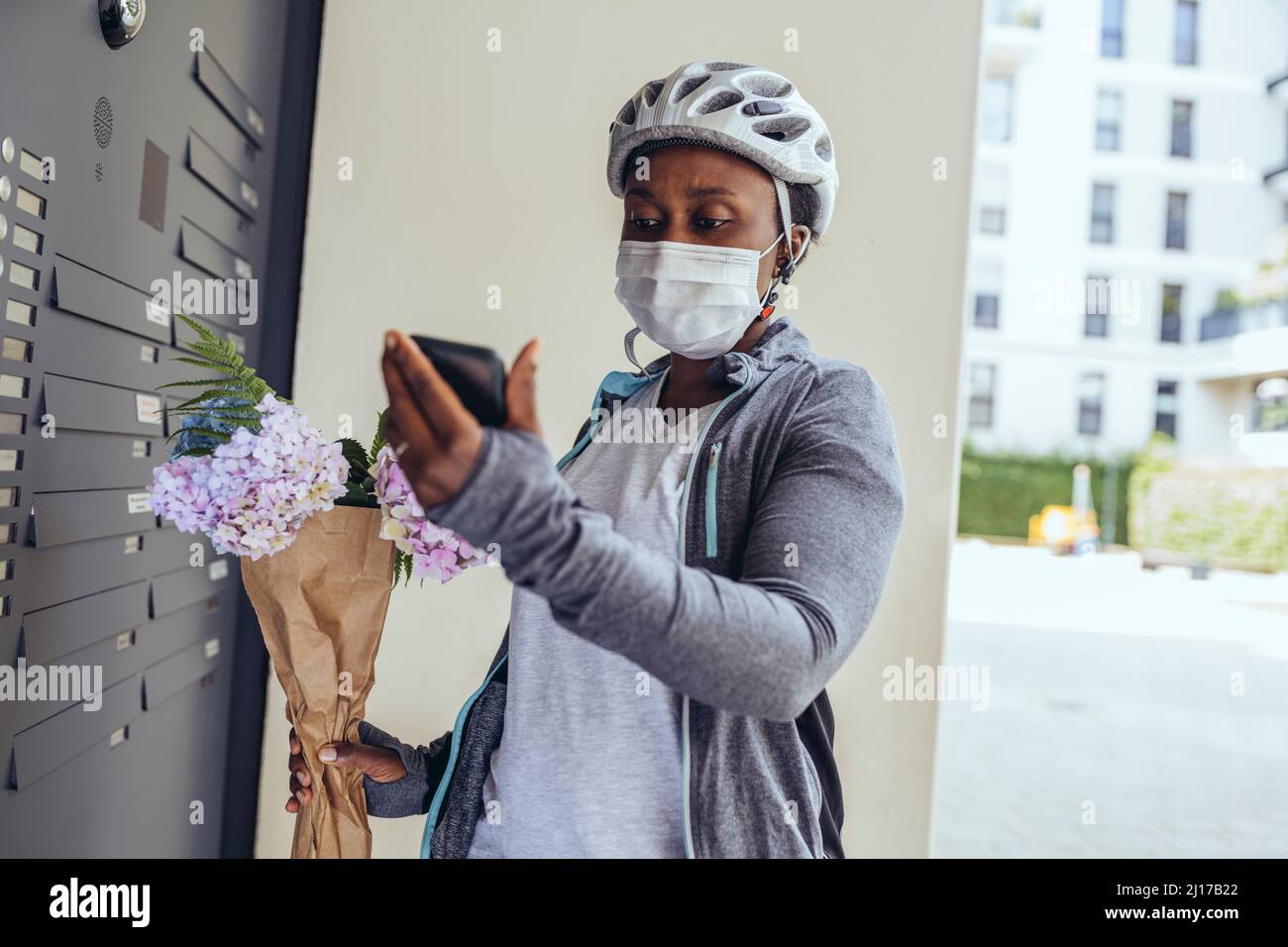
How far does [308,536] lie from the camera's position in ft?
4.10

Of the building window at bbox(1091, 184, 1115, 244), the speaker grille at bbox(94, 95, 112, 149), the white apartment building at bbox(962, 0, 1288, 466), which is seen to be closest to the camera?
the speaker grille at bbox(94, 95, 112, 149)

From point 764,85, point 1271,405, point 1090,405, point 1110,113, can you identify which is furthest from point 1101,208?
point 764,85

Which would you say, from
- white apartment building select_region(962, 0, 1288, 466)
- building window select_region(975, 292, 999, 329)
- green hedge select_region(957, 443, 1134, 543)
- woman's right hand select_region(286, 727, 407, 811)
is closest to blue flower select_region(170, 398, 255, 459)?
woman's right hand select_region(286, 727, 407, 811)

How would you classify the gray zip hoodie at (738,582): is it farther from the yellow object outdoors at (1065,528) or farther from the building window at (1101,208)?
the building window at (1101,208)

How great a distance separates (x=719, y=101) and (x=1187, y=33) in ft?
78.0

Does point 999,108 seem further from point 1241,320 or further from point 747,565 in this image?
point 747,565

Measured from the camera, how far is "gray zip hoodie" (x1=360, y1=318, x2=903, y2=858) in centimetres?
78

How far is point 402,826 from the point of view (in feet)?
7.93

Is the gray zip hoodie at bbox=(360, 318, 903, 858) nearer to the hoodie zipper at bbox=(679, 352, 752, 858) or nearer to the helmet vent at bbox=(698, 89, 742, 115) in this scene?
the hoodie zipper at bbox=(679, 352, 752, 858)

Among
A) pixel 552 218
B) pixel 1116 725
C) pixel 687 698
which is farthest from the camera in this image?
pixel 1116 725

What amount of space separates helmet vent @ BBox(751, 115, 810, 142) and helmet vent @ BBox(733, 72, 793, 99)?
0.14 feet

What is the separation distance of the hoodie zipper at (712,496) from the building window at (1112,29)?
23.0 meters
